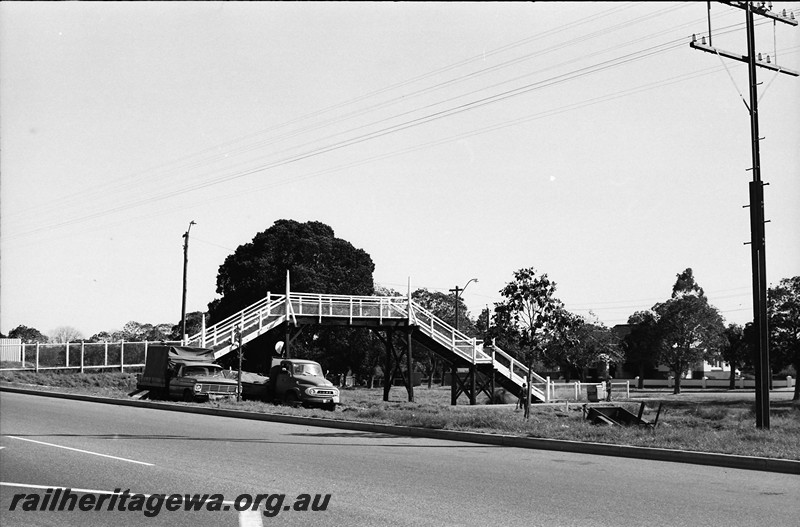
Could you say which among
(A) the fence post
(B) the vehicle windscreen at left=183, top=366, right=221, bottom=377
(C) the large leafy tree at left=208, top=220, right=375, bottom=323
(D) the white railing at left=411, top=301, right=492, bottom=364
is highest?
(C) the large leafy tree at left=208, top=220, right=375, bottom=323

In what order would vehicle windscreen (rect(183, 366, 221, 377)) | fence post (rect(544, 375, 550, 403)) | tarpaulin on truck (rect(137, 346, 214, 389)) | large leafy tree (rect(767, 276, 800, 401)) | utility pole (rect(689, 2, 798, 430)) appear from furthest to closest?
large leafy tree (rect(767, 276, 800, 401)), fence post (rect(544, 375, 550, 403)), tarpaulin on truck (rect(137, 346, 214, 389)), vehicle windscreen (rect(183, 366, 221, 377)), utility pole (rect(689, 2, 798, 430))

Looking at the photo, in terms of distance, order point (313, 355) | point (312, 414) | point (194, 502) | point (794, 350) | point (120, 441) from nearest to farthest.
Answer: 1. point (194, 502)
2. point (120, 441)
3. point (312, 414)
4. point (794, 350)
5. point (313, 355)

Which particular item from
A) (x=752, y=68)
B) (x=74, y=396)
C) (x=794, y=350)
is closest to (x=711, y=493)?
(x=752, y=68)

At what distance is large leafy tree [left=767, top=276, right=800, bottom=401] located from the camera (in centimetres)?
5509

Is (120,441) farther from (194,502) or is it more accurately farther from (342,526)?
(342,526)

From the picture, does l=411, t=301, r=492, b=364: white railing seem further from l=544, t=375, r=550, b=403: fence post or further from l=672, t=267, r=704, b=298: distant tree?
l=672, t=267, r=704, b=298: distant tree

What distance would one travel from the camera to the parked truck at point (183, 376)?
102 feet

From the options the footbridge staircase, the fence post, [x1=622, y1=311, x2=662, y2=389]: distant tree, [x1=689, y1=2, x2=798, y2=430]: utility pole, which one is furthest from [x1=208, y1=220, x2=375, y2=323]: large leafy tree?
[x1=689, y1=2, x2=798, y2=430]: utility pole

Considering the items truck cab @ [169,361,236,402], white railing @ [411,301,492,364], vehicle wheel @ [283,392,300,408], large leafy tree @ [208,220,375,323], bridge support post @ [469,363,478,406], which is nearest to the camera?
vehicle wheel @ [283,392,300,408]

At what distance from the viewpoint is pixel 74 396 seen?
1232 inches

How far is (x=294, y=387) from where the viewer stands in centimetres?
3083

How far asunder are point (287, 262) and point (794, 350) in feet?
123

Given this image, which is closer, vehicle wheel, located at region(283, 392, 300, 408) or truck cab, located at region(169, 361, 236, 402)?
vehicle wheel, located at region(283, 392, 300, 408)

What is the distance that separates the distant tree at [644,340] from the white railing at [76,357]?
47.5 metres
